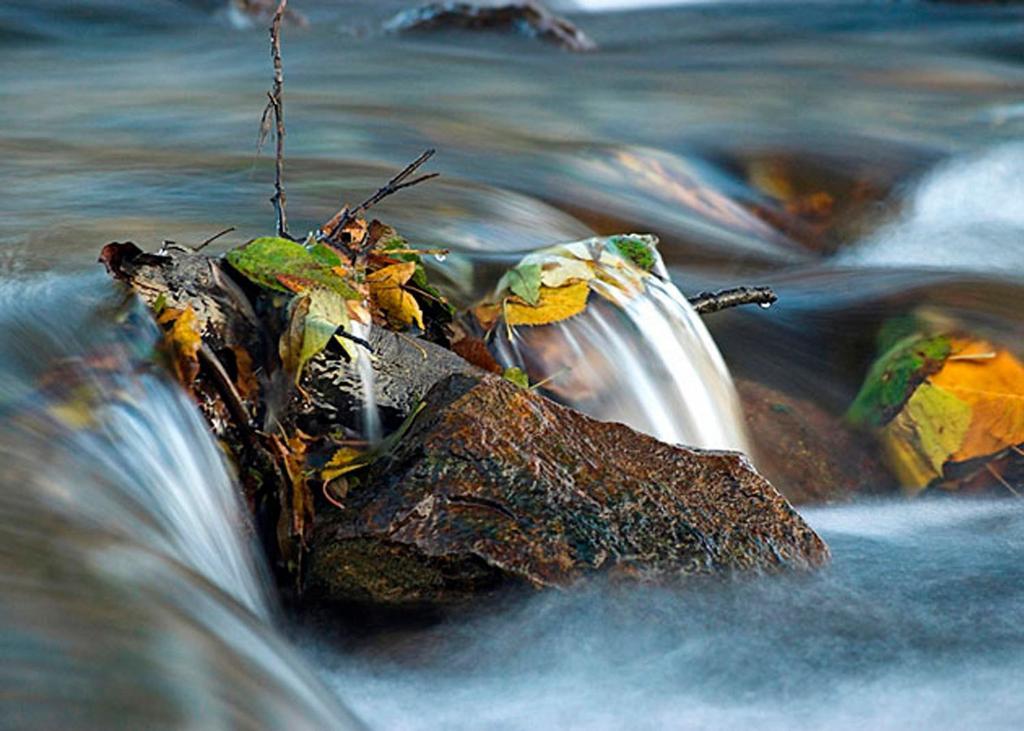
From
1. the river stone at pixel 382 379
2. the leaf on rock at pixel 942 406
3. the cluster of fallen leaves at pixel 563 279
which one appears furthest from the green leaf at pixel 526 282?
the leaf on rock at pixel 942 406

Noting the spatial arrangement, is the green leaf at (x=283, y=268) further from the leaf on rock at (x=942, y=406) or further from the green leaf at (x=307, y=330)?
the leaf on rock at (x=942, y=406)

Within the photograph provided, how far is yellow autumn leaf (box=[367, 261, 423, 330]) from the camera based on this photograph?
3693 millimetres

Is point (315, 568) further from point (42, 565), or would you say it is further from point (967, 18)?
point (967, 18)

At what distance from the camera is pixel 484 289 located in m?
4.34

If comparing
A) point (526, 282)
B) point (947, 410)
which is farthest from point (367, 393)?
point (947, 410)

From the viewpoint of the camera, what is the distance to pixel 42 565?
86.4 inches

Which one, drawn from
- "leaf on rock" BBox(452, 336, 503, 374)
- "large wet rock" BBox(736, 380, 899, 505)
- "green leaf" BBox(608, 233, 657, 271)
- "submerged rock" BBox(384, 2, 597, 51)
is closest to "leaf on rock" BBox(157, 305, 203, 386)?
"leaf on rock" BBox(452, 336, 503, 374)

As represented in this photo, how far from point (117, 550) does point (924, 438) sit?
2.79 metres

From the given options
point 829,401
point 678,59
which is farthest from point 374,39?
point 829,401

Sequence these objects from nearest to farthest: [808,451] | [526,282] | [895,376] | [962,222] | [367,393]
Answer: [367,393] < [526,282] < [808,451] < [895,376] < [962,222]

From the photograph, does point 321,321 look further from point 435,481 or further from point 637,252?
point 637,252

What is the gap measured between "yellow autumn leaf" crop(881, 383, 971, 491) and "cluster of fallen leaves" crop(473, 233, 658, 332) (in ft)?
2.79

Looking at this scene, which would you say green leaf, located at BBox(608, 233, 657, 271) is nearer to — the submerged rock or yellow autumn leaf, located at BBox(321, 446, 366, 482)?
yellow autumn leaf, located at BBox(321, 446, 366, 482)

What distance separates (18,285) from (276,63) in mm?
853
